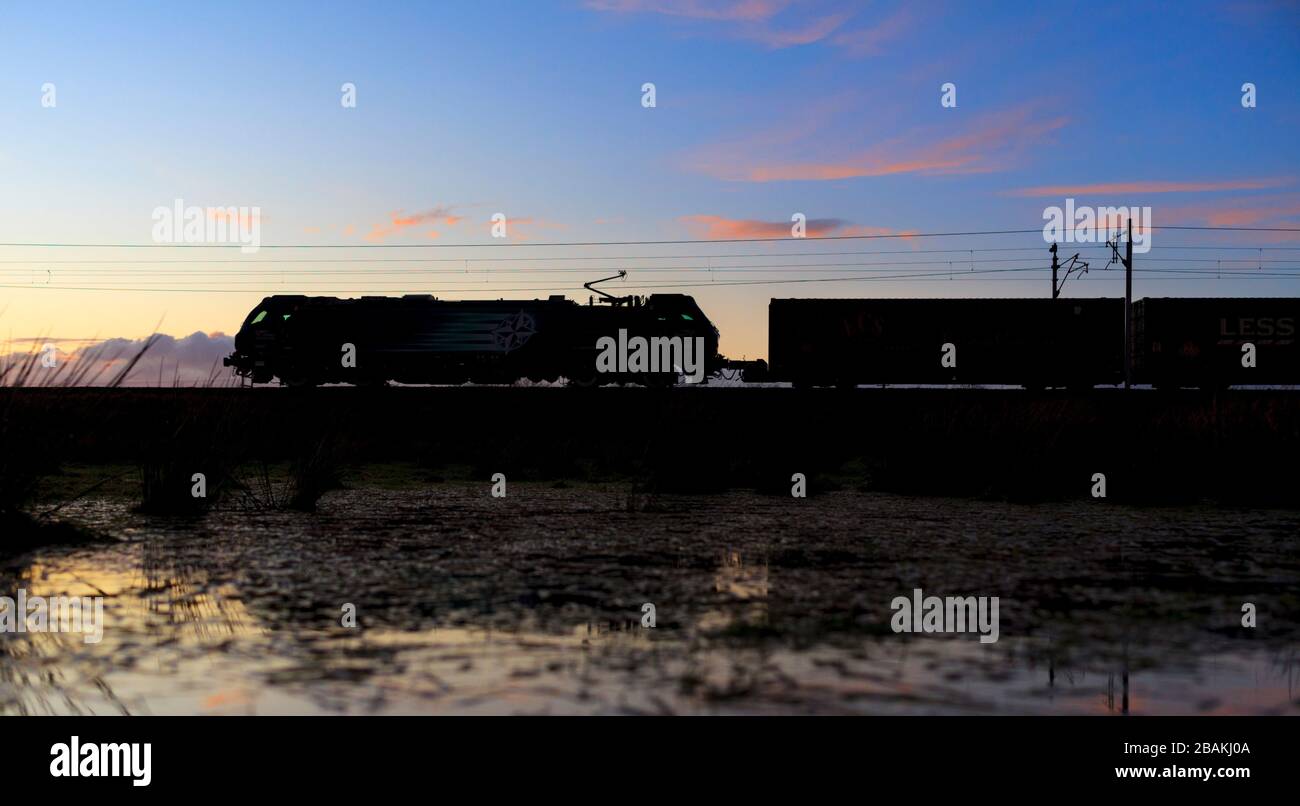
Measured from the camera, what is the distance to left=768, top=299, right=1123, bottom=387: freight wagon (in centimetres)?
3334

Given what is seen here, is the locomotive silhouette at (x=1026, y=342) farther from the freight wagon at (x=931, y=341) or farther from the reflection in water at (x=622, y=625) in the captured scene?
the reflection in water at (x=622, y=625)

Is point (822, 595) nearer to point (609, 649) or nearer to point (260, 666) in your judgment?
point (609, 649)

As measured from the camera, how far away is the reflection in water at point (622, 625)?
284 cm

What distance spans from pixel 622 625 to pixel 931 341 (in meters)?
30.7

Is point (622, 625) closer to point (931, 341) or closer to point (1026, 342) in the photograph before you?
point (931, 341)

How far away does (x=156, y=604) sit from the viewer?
4078 millimetres

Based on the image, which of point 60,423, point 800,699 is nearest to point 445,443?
point 60,423

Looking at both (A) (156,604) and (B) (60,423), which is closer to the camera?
(A) (156,604)

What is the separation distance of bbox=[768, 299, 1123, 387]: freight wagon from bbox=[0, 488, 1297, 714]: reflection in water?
2722 centimetres
